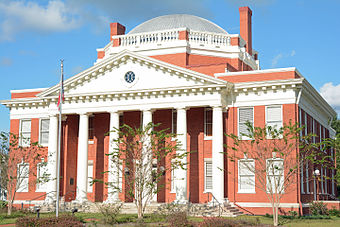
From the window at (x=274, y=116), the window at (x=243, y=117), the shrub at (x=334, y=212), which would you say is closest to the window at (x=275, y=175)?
the window at (x=274, y=116)

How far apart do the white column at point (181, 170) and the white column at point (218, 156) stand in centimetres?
188

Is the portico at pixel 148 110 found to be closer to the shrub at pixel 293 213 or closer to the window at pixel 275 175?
the window at pixel 275 175

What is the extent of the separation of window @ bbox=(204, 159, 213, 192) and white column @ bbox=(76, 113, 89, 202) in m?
8.42

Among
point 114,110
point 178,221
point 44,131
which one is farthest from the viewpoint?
point 44,131

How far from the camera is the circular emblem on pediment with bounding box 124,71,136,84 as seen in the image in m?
33.2

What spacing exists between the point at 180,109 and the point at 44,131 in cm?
1200

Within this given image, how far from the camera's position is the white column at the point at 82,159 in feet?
110

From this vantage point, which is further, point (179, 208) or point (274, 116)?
point (274, 116)

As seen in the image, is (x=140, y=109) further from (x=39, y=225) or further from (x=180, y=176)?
(x=39, y=225)

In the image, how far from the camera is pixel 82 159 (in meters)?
33.8

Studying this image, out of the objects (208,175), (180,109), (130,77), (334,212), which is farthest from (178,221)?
(130,77)

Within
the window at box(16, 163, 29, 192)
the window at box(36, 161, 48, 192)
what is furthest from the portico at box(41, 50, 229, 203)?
the window at box(16, 163, 29, 192)

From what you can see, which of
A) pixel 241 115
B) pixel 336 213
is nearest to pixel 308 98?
pixel 241 115

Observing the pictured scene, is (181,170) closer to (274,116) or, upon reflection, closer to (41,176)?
(274,116)
